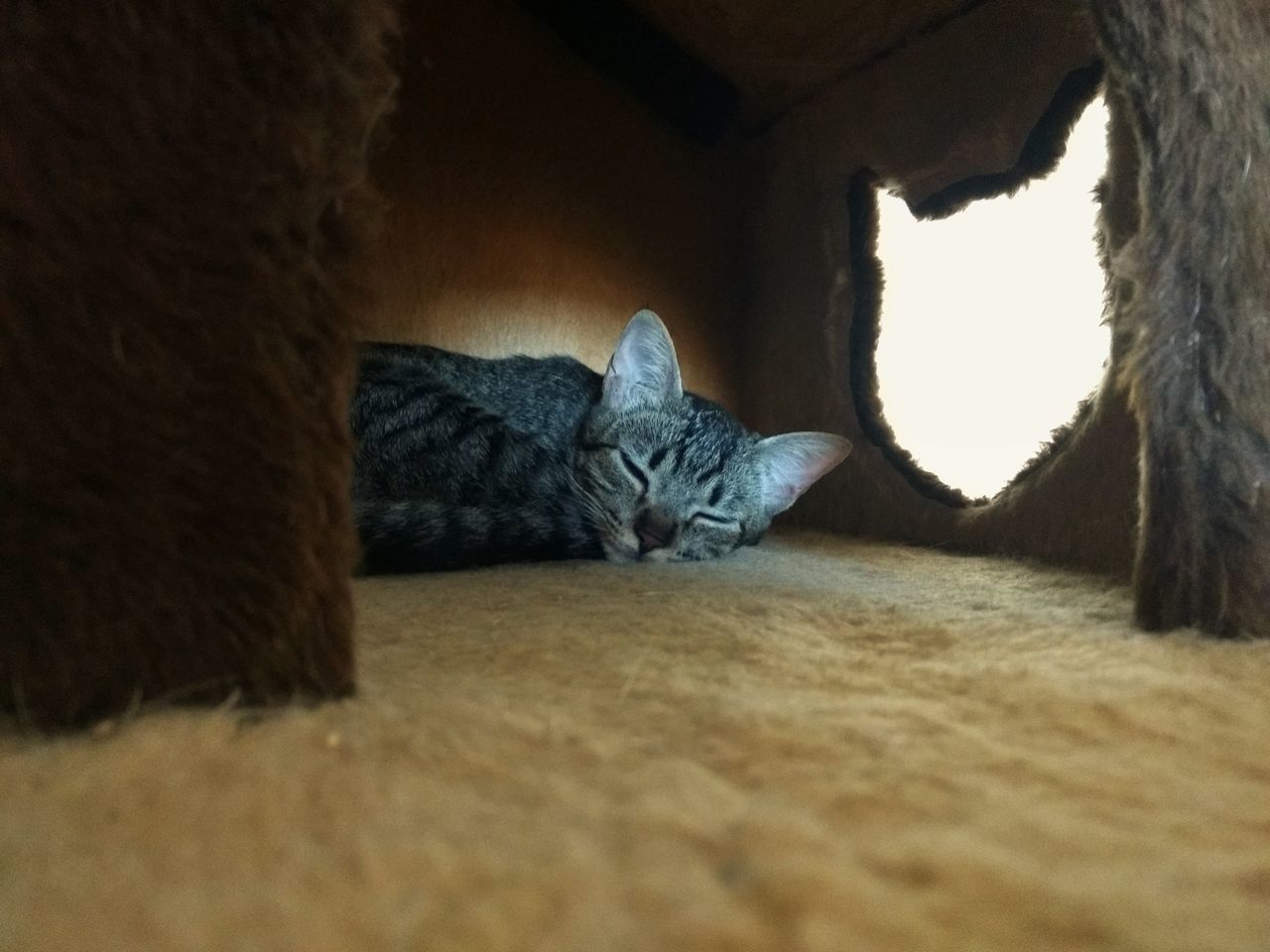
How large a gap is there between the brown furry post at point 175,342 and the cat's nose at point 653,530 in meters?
1.04

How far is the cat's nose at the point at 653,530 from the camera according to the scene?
161 cm

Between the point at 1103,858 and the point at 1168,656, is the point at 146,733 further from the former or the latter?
the point at 1168,656

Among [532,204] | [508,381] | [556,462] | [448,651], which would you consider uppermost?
[532,204]

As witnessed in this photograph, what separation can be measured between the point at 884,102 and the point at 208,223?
167cm

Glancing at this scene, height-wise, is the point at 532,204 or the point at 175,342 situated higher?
the point at 532,204

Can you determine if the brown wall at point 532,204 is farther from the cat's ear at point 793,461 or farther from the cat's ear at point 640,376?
the cat's ear at point 793,461

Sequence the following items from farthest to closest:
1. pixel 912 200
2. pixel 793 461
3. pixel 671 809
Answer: pixel 793 461
pixel 912 200
pixel 671 809

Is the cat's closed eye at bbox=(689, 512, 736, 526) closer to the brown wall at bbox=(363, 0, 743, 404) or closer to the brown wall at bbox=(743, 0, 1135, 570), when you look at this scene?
the brown wall at bbox=(743, 0, 1135, 570)

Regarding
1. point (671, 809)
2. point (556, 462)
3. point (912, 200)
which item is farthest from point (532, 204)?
point (671, 809)

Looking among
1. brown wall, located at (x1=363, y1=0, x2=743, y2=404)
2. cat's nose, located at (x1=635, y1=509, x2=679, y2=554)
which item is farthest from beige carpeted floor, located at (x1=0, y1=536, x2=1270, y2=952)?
brown wall, located at (x1=363, y1=0, x2=743, y2=404)

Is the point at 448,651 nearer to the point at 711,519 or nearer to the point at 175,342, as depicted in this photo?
the point at 175,342

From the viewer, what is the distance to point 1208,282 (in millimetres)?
856

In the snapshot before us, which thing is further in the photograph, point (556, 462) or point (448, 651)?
point (556, 462)

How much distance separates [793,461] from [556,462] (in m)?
0.58
